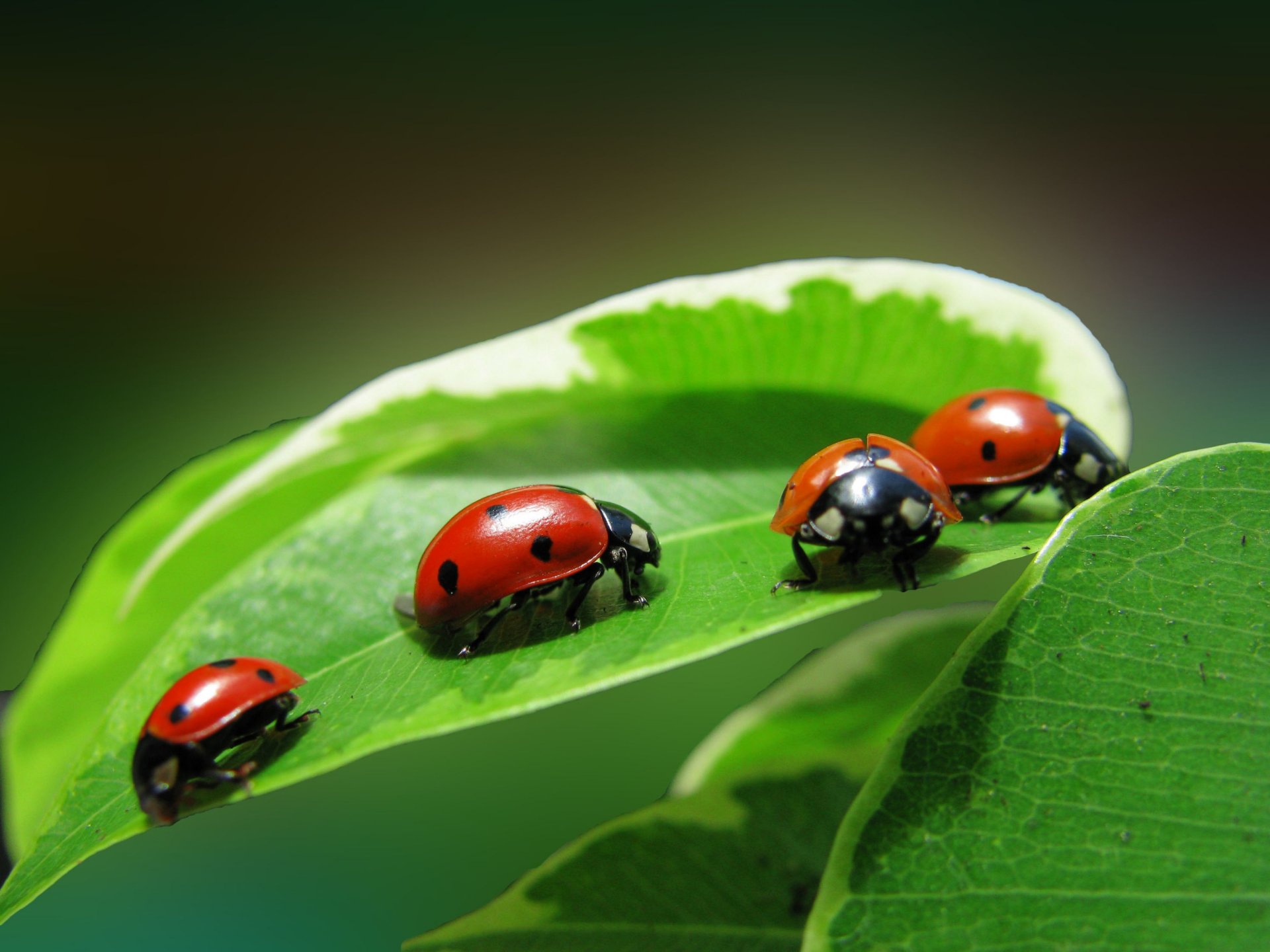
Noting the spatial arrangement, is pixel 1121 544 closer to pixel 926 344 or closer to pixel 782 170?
pixel 926 344

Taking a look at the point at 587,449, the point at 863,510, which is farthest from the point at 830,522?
the point at 587,449

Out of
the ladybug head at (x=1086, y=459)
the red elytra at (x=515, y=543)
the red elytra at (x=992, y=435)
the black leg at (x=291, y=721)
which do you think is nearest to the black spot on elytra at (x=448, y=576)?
the red elytra at (x=515, y=543)

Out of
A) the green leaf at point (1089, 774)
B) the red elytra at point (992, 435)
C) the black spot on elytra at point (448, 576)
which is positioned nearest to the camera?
the green leaf at point (1089, 774)

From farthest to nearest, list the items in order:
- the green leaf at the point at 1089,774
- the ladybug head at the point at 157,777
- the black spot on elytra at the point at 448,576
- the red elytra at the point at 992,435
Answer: the red elytra at the point at 992,435, the black spot on elytra at the point at 448,576, the ladybug head at the point at 157,777, the green leaf at the point at 1089,774

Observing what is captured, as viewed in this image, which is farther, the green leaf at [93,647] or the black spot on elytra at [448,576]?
the green leaf at [93,647]

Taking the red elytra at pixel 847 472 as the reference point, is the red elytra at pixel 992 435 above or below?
below

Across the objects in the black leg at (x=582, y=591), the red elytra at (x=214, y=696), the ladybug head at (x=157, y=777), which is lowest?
the black leg at (x=582, y=591)

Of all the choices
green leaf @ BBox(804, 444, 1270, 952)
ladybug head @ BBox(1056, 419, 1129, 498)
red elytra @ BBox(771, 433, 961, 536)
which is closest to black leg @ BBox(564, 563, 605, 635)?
red elytra @ BBox(771, 433, 961, 536)

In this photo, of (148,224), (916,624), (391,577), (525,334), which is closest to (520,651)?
(391,577)

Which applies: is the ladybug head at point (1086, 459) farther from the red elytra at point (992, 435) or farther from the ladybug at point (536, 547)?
the ladybug at point (536, 547)
